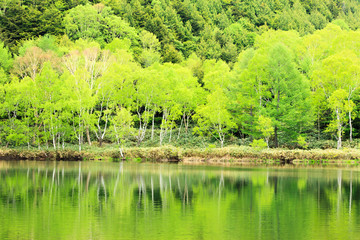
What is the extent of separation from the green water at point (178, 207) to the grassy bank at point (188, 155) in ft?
55.4

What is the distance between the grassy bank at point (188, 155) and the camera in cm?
5131

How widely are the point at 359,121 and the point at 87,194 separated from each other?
46227 mm

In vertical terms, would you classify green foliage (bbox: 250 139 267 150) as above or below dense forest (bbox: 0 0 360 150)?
below

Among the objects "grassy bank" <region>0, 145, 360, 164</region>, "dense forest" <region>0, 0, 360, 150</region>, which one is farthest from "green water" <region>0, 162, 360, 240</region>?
"dense forest" <region>0, 0, 360, 150</region>

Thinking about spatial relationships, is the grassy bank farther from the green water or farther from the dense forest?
the green water

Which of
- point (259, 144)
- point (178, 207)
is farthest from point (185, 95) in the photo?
point (178, 207)

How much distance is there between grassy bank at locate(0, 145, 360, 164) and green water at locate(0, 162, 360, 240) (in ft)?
55.4

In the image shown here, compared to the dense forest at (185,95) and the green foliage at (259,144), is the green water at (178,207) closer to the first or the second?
the green foliage at (259,144)

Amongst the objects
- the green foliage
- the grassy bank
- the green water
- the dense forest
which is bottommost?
the green water

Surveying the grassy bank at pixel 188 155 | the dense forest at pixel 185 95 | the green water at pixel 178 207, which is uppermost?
the dense forest at pixel 185 95

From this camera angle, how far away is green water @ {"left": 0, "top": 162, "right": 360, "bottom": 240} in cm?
1580

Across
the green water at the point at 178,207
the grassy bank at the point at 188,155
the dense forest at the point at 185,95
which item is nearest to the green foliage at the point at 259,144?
the grassy bank at the point at 188,155

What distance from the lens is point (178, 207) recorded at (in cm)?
2122

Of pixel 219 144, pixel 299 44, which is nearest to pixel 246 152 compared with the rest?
pixel 219 144
